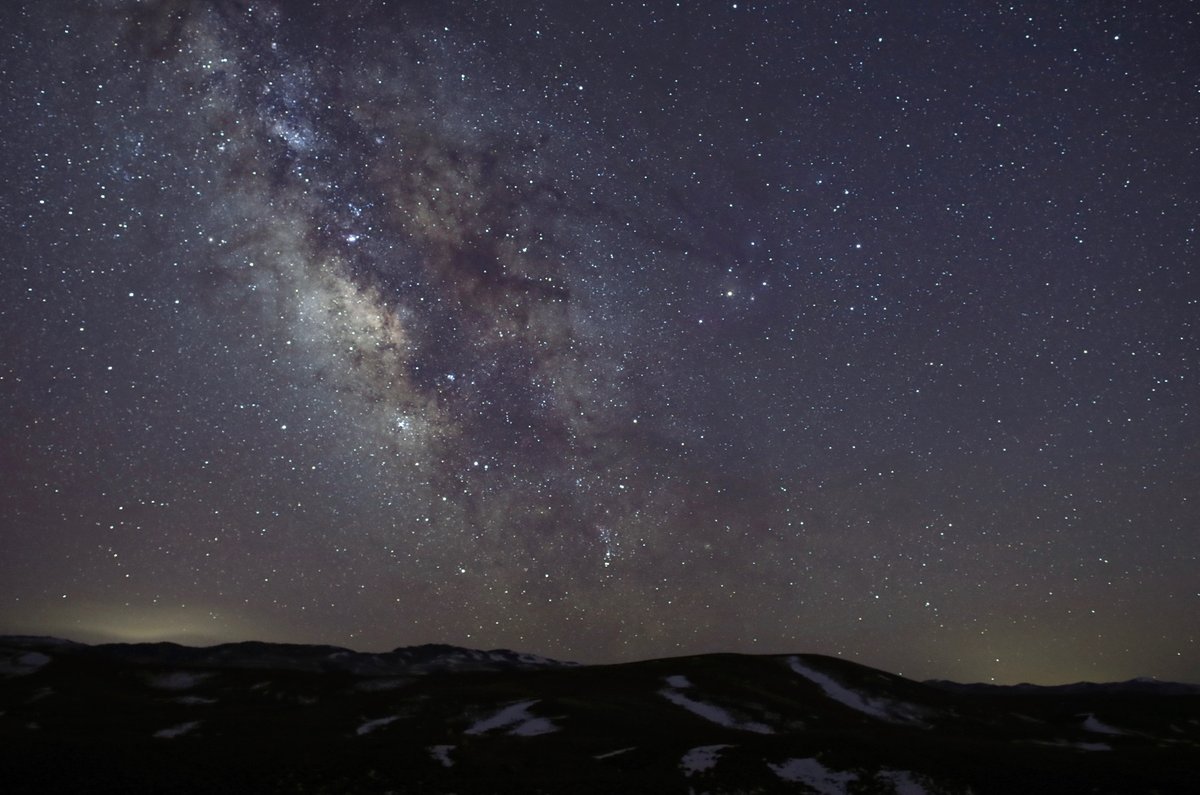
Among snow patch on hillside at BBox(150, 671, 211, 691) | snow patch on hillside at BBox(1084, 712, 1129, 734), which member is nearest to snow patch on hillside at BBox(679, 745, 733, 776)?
snow patch on hillside at BBox(1084, 712, 1129, 734)

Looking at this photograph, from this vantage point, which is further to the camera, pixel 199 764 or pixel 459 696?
pixel 459 696

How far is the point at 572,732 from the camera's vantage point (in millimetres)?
44969

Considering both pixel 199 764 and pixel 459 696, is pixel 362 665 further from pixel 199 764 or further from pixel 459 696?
pixel 199 764

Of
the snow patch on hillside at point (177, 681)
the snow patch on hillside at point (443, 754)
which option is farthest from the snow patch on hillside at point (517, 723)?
the snow patch on hillside at point (177, 681)

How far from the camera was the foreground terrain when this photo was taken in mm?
33656

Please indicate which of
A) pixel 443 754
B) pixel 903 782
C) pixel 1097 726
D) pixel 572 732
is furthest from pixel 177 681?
pixel 1097 726

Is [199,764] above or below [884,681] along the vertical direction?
below

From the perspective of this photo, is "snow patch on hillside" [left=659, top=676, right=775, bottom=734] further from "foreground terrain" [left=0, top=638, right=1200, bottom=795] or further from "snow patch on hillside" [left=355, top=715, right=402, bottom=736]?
"snow patch on hillside" [left=355, top=715, right=402, bottom=736]

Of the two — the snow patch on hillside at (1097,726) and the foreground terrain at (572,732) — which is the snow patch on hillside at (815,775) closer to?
the foreground terrain at (572,732)

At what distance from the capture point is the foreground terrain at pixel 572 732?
3366 cm

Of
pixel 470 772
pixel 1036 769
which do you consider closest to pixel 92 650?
pixel 470 772

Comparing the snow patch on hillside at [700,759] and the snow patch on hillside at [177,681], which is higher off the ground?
the snow patch on hillside at [700,759]

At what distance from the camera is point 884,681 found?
67.0 metres

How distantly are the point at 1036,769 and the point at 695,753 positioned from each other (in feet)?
54.6
